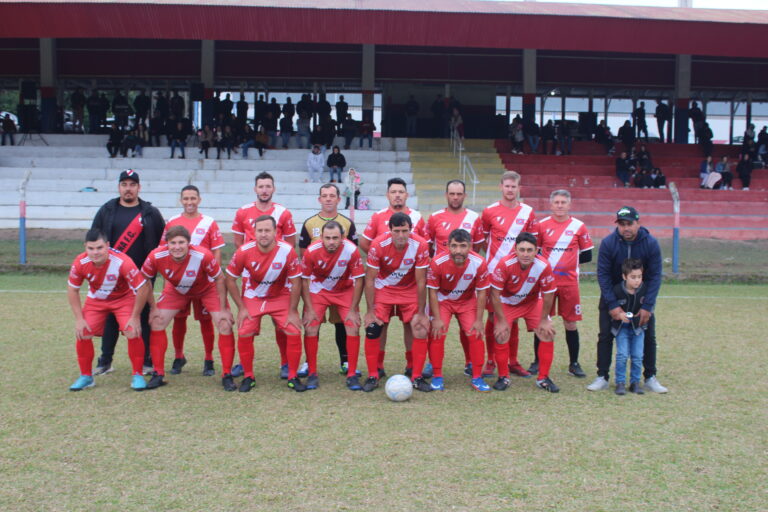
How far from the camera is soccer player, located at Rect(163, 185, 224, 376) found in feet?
24.0

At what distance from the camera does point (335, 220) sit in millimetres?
7402

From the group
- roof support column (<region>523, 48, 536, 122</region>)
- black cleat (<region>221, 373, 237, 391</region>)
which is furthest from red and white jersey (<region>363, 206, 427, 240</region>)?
roof support column (<region>523, 48, 536, 122</region>)

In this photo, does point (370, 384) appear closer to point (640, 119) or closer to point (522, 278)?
point (522, 278)

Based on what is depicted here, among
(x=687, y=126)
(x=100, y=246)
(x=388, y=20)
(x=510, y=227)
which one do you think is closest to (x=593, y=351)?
(x=510, y=227)

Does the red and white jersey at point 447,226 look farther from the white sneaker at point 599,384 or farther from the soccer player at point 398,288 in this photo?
the white sneaker at point 599,384

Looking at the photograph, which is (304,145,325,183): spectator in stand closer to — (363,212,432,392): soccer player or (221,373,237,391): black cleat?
(363,212,432,392): soccer player

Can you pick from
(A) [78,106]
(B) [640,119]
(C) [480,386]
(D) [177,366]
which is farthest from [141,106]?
(C) [480,386]

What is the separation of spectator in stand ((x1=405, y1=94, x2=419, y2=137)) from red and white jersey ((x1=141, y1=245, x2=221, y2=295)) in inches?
778

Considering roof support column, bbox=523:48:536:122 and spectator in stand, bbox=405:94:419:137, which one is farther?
spectator in stand, bbox=405:94:419:137

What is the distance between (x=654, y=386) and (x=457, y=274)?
2.03 meters

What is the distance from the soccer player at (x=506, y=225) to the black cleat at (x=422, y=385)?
89 centimetres

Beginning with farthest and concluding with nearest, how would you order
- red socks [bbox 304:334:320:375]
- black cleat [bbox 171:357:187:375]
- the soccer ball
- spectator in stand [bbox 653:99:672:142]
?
spectator in stand [bbox 653:99:672:142], black cleat [bbox 171:357:187:375], red socks [bbox 304:334:320:375], the soccer ball

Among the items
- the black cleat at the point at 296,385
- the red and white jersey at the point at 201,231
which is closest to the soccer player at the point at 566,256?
the black cleat at the point at 296,385

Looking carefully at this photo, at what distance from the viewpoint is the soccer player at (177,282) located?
22.0 feet
